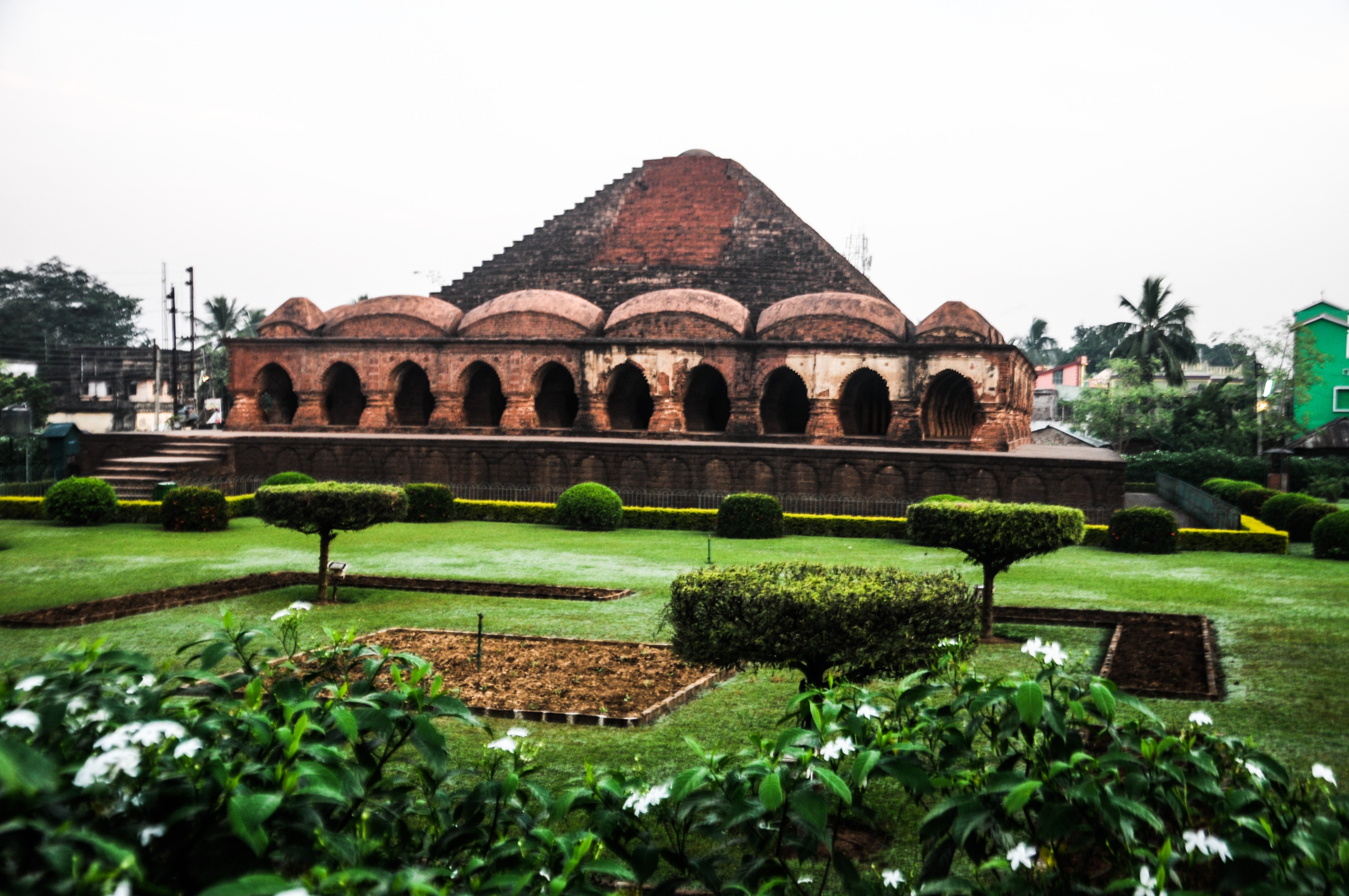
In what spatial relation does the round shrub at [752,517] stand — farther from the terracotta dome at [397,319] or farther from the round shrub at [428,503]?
the terracotta dome at [397,319]

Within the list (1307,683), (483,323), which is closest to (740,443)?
(483,323)

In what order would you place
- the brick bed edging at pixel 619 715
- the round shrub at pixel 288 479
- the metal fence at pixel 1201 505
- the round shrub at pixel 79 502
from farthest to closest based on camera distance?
the round shrub at pixel 288 479
the round shrub at pixel 79 502
the metal fence at pixel 1201 505
the brick bed edging at pixel 619 715

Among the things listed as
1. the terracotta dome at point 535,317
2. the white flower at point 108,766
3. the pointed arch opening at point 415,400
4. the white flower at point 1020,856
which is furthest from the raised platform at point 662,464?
the white flower at point 108,766

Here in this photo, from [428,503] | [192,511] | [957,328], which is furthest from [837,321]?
[192,511]

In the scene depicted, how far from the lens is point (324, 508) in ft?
33.4

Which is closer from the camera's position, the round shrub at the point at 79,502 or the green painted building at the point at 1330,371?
the round shrub at the point at 79,502

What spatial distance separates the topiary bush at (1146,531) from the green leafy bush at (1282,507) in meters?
3.54

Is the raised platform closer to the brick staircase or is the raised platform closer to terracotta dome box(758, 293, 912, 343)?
the brick staircase

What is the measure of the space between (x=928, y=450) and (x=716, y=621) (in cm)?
1572

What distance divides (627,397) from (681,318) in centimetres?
312

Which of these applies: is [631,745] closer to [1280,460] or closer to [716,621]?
[716,621]

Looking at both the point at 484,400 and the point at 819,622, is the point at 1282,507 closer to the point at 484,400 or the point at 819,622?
the point at 819,622

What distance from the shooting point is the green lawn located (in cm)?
612

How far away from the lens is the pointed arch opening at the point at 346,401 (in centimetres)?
2870
